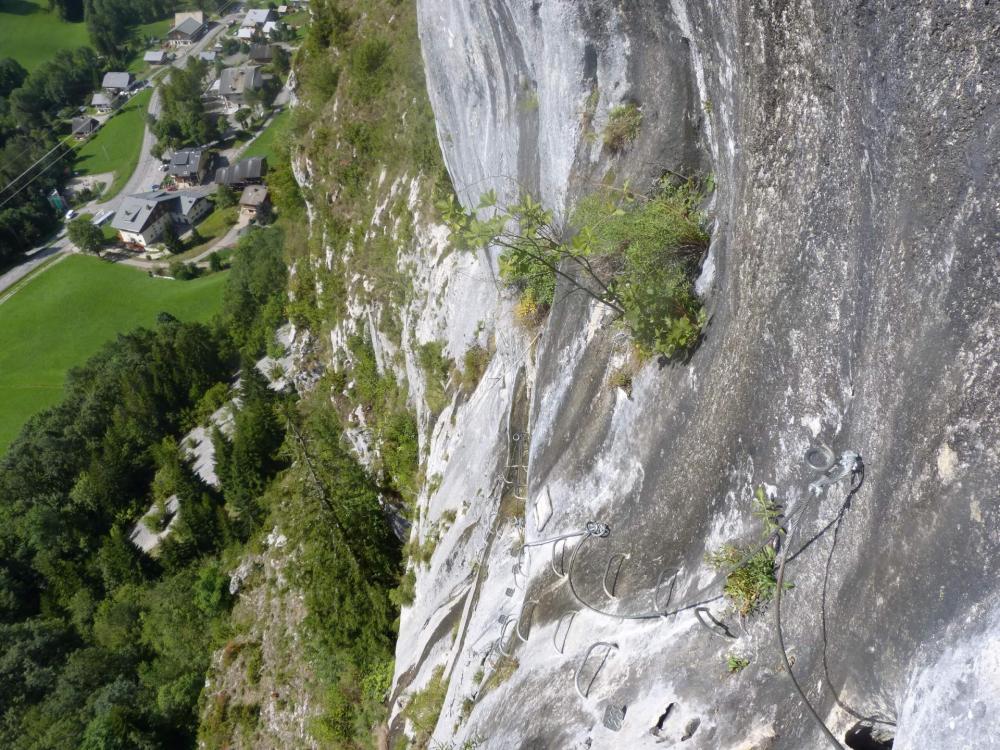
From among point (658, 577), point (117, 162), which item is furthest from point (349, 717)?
point (117, 162)

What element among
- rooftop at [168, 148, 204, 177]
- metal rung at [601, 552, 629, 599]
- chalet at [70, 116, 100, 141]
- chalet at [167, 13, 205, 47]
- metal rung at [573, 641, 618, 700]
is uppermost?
chalet at [167, 13, 205, 47]

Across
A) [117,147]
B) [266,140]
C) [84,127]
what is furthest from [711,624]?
[84,127]

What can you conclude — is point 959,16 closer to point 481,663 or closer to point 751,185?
point 751,185

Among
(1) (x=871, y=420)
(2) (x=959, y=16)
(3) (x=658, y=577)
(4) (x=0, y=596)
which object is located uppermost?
(2) (x=959, y=16)

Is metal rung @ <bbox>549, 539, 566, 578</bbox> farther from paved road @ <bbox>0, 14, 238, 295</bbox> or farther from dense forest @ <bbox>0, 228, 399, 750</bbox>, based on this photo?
paved road @ <bbox>0, 14, 238, 295</bbox>

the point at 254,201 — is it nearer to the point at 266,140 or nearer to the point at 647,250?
the point at 266,140

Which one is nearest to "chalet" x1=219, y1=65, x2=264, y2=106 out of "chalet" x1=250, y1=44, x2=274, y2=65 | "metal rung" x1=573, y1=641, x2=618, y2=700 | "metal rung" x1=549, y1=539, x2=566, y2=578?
"chalet" x1=250, y1=44, x2=274, y2=65
